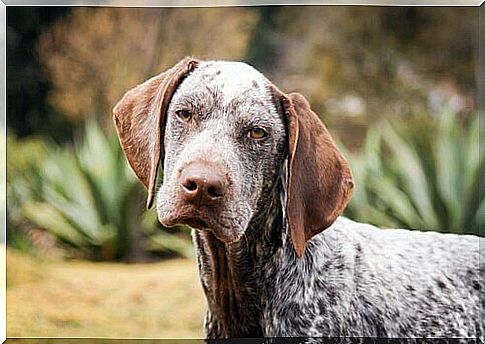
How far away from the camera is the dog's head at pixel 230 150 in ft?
11.4

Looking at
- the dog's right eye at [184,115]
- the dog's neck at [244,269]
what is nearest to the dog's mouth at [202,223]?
the dog's neck at [244,269]

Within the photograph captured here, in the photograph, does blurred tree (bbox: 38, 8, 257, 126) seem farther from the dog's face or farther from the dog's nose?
the dog's nose

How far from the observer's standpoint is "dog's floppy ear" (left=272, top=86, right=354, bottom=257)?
3.71 metres

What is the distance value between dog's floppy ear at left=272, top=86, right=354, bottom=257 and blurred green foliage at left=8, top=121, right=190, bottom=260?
117 centimetres

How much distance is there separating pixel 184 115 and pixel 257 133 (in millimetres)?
322

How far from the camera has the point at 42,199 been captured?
478 cm

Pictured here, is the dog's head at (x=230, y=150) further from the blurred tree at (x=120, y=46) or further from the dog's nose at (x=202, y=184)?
the blurred tree at (x=120, y=46)

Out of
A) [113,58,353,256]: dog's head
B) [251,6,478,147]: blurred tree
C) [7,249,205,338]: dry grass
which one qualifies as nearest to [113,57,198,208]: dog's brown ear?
[113,58,353,256]: dog's head

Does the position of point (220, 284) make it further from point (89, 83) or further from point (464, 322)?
point (89, 83)

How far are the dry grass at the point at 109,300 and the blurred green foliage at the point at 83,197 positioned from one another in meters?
0.11

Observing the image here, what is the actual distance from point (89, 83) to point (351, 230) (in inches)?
69.2

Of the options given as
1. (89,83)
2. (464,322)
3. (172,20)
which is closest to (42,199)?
(89,83)

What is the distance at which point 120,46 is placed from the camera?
4.75 meters

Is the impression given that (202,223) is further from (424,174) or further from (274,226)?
(424,174)
